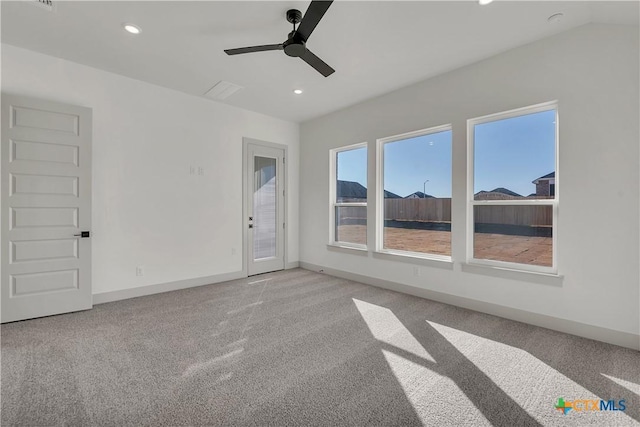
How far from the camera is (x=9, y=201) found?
3059 mm

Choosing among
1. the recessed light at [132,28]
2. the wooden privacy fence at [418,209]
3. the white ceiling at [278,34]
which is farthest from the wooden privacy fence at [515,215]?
the recessed light at [132,28]

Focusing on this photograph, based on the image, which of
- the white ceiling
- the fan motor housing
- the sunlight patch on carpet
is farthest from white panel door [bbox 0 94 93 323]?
the sunlight patch on carpet

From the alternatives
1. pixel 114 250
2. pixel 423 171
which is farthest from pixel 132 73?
pixel 423 171

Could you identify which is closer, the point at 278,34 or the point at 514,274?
the point at 278,34

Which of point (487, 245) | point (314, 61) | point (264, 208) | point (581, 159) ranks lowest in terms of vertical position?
point (487, 245)

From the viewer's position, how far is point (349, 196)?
518 cm

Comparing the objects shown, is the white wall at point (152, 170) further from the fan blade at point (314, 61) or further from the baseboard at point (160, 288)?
the fan blade at point (314, 61)

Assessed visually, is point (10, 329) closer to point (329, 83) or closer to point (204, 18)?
point (204, 18)

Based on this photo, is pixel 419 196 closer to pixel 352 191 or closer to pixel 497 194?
pixel 497 194

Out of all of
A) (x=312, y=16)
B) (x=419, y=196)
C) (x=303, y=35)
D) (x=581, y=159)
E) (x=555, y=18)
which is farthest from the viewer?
(x=419, y=196)

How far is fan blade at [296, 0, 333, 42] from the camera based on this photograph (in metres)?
1.94

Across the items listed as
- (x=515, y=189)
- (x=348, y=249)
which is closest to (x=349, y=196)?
(x=348, y=249)

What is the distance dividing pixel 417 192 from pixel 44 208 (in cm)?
459

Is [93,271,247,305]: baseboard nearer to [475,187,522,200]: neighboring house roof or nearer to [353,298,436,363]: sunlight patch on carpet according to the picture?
[353,298,436,363]: sunlight patch on carpet
